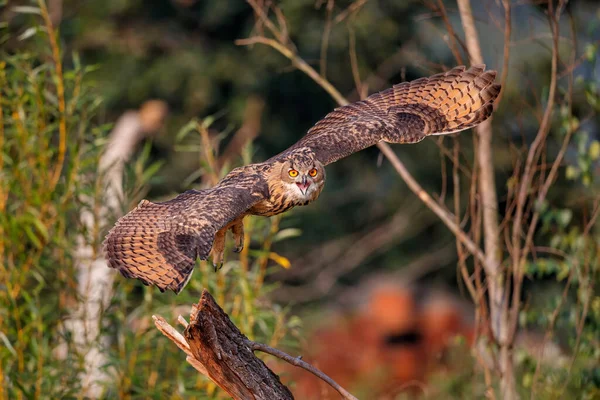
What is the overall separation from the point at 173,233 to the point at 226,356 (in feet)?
1.89

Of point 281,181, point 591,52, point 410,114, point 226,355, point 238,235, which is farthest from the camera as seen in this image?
point 591,52

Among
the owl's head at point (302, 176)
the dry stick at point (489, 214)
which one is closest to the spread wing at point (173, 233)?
the owl's head at point (302, 176)

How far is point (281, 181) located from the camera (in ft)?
15.0

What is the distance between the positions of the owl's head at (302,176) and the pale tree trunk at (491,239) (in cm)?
106

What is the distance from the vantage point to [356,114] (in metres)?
5.42

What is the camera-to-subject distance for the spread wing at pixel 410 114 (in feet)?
16.1

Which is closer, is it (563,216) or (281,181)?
(281,181)

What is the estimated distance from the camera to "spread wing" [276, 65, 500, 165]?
489 centimetres

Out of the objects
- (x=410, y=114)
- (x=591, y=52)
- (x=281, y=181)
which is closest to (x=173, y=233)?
(x=281, y=181)

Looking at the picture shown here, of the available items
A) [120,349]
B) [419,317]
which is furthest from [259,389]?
[419,317]

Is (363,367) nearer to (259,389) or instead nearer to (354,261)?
(354,261)

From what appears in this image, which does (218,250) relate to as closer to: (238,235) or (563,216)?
(238,235)

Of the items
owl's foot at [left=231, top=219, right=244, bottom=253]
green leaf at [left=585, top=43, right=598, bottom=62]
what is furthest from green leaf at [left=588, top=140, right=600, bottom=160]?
owl's foot at [left=231, top=219, right=244, bottom=253]

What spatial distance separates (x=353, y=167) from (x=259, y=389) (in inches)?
496
